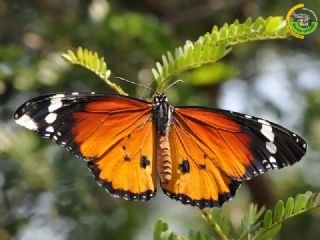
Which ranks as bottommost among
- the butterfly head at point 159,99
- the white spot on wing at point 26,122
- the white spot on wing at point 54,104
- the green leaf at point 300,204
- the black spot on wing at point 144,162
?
the green leaf at point 300,204

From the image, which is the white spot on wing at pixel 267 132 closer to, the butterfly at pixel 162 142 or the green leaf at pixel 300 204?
the butterfly at pixel 162 142

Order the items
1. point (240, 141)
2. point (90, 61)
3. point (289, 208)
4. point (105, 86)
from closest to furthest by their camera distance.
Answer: point (289, 208) < point (90, 61) < point (240, 141) < point (105, 86)

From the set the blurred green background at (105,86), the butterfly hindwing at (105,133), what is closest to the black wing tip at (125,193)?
the butterfly hindwing at (105,133)

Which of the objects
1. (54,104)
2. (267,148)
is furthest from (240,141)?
(54,104)

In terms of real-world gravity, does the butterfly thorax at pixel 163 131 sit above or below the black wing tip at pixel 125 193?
above

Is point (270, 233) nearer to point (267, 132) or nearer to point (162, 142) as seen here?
point (267, 132)

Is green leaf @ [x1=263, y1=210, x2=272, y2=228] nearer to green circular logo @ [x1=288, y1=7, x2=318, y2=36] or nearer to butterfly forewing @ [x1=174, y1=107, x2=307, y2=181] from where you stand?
butterfly forewing @ [x1=174, y1=107, x2=307, y2=181]

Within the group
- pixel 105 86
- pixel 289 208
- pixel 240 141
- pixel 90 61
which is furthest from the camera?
pixel 105 86

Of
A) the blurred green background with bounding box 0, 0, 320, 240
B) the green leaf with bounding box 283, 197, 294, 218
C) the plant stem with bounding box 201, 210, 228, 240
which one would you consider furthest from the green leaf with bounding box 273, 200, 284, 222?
the blurred green background with bounding box 0, 0, 320, 240
